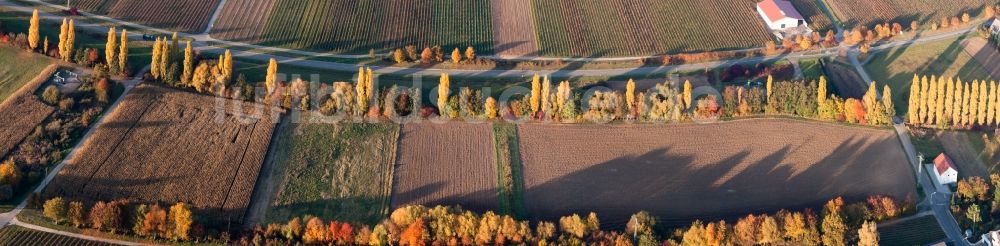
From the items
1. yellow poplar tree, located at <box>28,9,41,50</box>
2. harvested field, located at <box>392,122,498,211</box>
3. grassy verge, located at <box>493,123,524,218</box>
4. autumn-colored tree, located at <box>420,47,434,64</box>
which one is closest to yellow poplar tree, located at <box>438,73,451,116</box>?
harvested field, located at <box>392,122,498,211</box>

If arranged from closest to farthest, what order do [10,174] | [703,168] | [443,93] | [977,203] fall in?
1. [10,174]
2. [977,203]
3. [703,168]
4. [443,93]

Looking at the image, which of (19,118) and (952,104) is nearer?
(19,118)

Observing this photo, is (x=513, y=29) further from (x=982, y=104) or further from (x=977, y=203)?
(x=977, y=203)

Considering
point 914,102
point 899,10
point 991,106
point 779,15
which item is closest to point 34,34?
point 779,15

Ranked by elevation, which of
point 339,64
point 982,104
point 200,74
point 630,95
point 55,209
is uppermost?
point 339,64

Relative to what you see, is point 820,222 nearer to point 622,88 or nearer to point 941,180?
point 941,180

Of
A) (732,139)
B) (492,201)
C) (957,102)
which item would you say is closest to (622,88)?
(732,139)
